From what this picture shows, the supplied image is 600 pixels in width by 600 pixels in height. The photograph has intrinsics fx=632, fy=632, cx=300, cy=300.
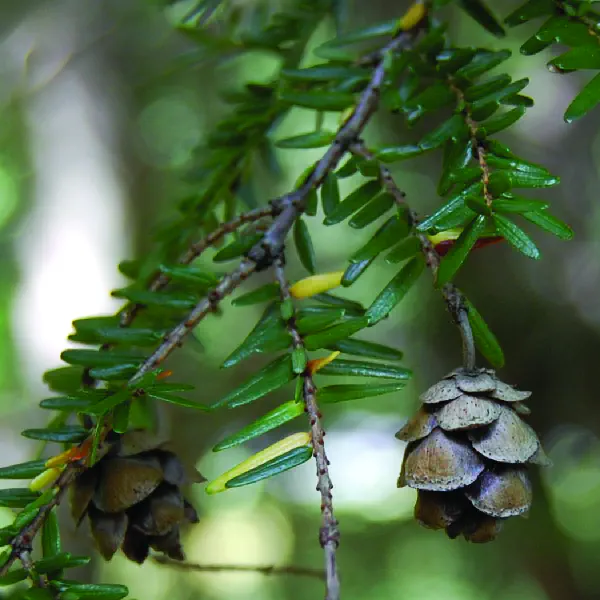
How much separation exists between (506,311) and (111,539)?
2.66ft

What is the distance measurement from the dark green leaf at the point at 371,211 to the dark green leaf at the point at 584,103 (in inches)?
4.9

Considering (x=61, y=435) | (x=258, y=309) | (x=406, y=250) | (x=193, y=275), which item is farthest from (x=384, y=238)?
(x=258, y=309)

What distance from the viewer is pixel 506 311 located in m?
1.04

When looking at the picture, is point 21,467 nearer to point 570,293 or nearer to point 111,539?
point 111,539

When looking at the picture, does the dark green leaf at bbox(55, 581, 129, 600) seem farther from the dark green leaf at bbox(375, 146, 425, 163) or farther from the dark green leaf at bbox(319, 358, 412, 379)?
the dark green leaf at bbox(375, 146, 425, 163)

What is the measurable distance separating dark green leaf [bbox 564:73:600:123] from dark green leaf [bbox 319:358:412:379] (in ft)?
0.53

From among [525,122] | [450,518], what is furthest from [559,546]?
[450,518]

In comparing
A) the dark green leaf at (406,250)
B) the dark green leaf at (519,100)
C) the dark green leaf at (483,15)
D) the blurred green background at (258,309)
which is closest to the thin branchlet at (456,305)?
the dark green leaf at (406,250)

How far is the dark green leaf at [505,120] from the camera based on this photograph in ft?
1.20

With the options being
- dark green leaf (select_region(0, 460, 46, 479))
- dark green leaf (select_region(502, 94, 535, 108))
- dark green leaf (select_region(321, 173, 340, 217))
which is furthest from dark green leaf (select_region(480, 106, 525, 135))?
dark green leaf (select_region(0, 460, 46, 479))

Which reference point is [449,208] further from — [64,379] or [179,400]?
[64,379]

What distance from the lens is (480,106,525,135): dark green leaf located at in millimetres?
→ 365

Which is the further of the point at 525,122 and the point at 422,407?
the point at 525,122

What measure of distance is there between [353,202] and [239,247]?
0.08 meters
